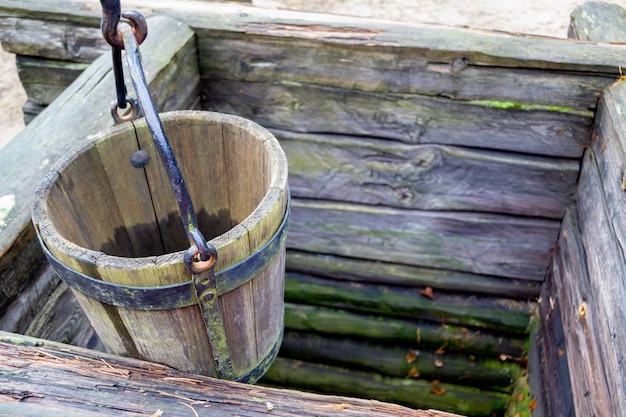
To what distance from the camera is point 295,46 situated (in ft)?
7.09

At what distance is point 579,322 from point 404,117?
1.08 metres

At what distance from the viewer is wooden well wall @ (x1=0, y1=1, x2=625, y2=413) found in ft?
6.88

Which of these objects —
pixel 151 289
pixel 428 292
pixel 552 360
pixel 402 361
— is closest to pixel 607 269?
pixel 552 360

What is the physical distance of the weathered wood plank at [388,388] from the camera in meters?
2.90

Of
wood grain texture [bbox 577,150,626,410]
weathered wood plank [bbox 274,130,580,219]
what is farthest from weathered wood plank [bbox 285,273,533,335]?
wood grain texture [bbox 577,150,626,410]

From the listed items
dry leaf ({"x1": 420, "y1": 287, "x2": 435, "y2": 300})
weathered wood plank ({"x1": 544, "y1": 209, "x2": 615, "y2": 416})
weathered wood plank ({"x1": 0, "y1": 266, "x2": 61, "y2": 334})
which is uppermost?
weathered wood plank ({"x1": 0, "y1": 266, "x2": 61, "y2": 334})

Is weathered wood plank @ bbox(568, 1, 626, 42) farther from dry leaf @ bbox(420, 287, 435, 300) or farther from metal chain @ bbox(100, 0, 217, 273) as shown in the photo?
metal chain @ bbox(100, 0, 217, 273)

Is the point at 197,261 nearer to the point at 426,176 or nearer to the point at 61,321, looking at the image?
the point at 61,321

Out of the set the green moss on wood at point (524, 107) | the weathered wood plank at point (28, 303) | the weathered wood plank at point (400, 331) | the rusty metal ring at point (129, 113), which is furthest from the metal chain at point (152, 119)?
the weathered wood plank at point (400, 331)

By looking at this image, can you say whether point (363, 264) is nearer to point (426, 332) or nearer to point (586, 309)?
point (426, 332)

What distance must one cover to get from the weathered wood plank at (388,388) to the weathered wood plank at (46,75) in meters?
1.88

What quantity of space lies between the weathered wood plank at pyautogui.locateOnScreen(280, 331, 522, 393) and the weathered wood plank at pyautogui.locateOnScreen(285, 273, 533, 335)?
21cm

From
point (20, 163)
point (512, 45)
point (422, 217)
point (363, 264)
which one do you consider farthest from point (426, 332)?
point (20, 163)

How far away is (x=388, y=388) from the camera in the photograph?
299cm
